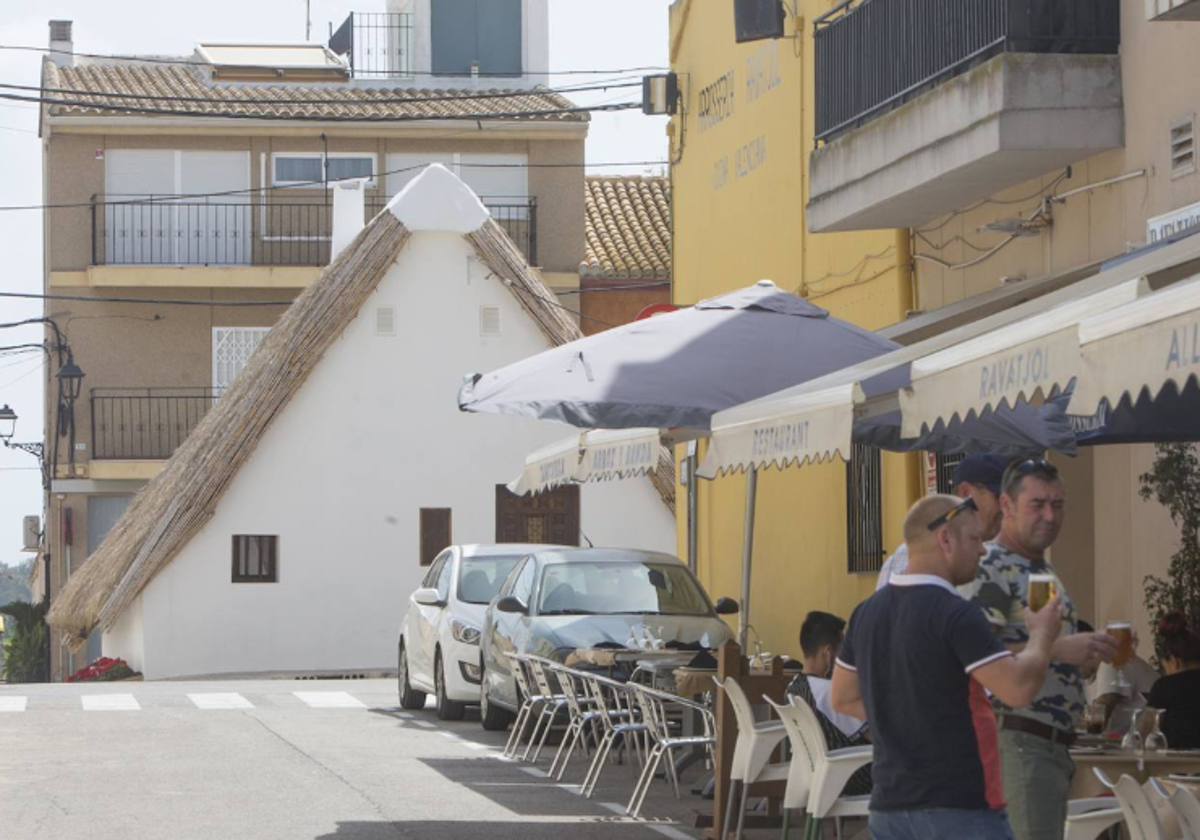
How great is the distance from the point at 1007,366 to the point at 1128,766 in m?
1.63

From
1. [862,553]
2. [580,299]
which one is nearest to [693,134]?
[862,553]

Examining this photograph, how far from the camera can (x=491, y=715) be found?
19.7 m

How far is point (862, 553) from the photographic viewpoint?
19.9 m

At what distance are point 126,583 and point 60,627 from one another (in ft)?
10.5

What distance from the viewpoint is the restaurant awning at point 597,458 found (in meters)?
15.2

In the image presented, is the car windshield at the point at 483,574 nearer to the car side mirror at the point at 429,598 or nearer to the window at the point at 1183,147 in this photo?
the car side mirror at the point at 429,598

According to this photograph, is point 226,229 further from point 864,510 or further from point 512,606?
point 512,606

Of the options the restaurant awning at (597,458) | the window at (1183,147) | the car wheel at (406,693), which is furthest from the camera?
the car wheel at (406,693)

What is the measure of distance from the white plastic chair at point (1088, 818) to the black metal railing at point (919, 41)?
7600mm

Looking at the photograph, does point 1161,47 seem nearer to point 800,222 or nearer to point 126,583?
point 800,222

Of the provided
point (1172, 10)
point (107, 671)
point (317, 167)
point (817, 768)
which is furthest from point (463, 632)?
point (317, 167)

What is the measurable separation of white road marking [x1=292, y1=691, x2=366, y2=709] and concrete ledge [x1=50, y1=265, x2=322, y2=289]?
1738cm

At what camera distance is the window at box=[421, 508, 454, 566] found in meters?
33.3

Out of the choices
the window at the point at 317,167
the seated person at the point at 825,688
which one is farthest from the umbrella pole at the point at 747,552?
the window at the point at 317,167
